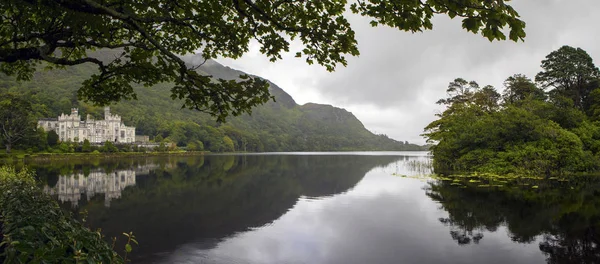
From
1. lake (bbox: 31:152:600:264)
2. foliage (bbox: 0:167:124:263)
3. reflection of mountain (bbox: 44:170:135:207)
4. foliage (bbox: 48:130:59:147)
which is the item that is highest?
foliage (bbox: 48:130:59:147)

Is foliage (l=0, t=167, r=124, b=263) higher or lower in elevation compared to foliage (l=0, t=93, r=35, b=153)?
lower

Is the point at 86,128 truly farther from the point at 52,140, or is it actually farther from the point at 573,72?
the point at 573,72

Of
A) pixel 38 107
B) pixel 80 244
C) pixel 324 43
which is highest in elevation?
pixel 38 107

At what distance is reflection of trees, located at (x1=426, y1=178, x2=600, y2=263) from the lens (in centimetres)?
1153

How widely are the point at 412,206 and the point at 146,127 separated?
6599 inches

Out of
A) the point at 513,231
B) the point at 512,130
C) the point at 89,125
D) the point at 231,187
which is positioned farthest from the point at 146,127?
the point at 513,231

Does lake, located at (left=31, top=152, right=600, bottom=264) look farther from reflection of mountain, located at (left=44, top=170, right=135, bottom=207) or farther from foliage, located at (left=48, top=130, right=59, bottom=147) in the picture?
foliage, located at (left=48, top=130, right=59, bottom=147)

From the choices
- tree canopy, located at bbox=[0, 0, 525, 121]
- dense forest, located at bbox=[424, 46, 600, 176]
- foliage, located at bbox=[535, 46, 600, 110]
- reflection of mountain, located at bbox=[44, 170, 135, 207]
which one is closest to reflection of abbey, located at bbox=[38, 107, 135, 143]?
reflection of mountain, located at bbox=[44, 170, 135, 207]

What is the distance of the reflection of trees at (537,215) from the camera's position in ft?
37.8

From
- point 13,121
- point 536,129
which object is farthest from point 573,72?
point 13,121

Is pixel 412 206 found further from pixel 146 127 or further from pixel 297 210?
Answer: pixel 146 127

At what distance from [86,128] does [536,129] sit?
444 ft

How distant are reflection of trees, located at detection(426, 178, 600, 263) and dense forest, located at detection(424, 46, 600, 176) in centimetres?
985

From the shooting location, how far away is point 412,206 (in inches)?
803
